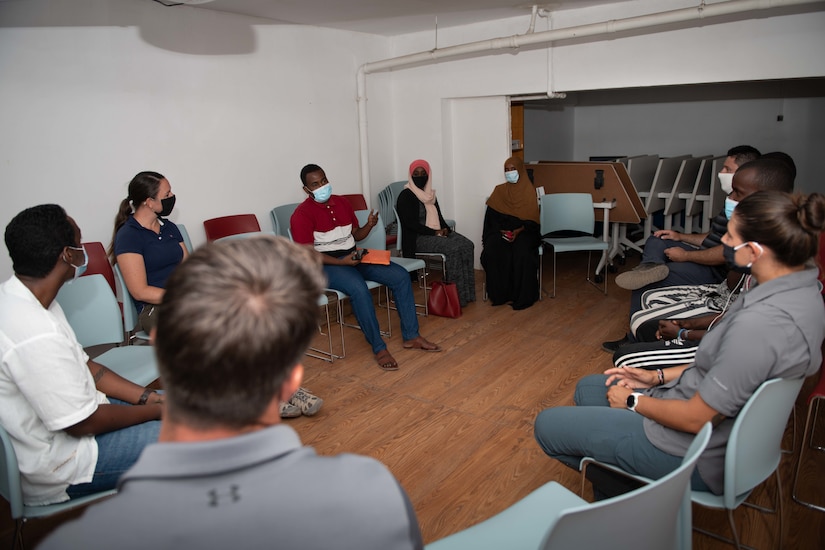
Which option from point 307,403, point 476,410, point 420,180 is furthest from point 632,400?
point 420,180

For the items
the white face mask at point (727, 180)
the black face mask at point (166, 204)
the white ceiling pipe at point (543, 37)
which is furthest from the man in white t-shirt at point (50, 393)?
the white ceiling pipe at point (543, 37)

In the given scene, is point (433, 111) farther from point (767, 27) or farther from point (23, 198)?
point (23, 198)

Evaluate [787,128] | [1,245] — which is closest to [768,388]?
[1,245]

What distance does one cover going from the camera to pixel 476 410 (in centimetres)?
318

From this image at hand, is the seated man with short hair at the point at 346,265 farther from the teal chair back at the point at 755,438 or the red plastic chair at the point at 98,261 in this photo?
the teal chair back at the point at 755,438

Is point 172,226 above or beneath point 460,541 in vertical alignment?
above

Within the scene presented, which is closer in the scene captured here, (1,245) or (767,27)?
(1,245)

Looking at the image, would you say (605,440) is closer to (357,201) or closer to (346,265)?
(346,265)

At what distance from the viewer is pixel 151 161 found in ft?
13.8

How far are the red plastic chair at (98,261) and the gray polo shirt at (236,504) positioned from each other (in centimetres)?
331

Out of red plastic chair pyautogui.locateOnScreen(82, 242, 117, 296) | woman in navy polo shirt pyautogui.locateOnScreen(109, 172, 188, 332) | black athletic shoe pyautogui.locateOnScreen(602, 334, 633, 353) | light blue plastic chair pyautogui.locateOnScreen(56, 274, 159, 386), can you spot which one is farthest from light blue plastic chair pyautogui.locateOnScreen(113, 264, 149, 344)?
black athletic shoe pyautogui.locateOnScreen(602, 334, 633, 353)

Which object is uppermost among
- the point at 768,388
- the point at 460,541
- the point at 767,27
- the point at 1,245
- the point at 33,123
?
the point at 767,27

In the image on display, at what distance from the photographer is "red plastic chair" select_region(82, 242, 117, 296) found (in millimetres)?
3650

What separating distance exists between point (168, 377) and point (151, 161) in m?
3.86
